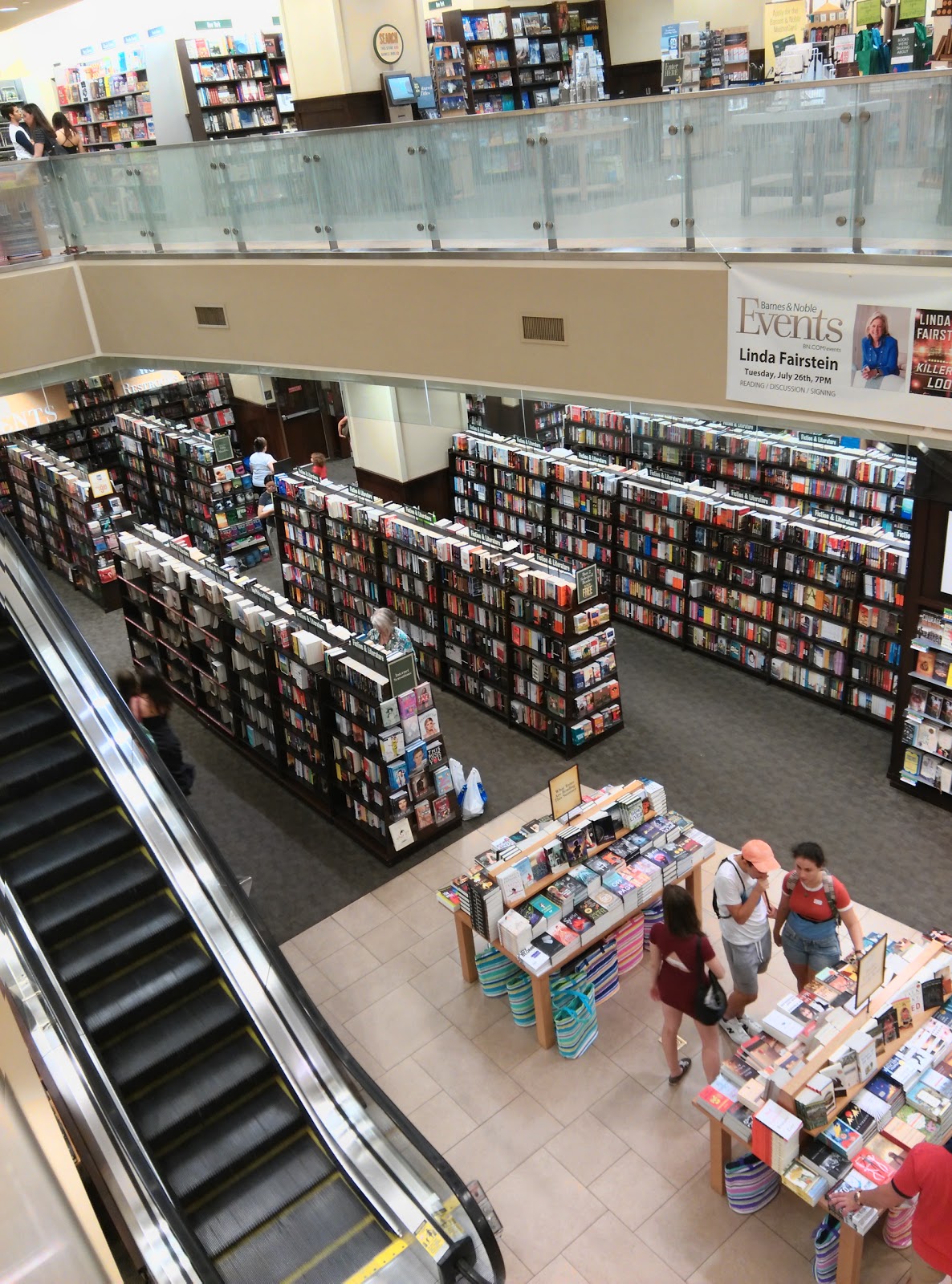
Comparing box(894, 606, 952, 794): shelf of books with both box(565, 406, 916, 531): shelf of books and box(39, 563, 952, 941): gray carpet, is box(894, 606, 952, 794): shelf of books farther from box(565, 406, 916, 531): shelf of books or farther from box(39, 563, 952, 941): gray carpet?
box(565, 406, 916, 531): shelf of books

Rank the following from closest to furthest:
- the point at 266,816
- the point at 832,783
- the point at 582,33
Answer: the point at 832,783
the point at 266,816
the point at 582,33

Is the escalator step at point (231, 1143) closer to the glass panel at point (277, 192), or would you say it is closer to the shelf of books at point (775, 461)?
the glass panel at point (277, 192)

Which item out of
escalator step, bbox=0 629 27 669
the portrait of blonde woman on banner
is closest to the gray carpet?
escalator step, bbox=0 629 27 669

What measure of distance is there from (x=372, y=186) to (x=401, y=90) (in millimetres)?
3394

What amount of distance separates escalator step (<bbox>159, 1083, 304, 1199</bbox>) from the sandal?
2.04m

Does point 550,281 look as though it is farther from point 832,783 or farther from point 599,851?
point 832,783

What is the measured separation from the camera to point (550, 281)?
620 centimetres

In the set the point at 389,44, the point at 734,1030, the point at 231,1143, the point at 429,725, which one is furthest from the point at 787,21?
the point at 231,1143

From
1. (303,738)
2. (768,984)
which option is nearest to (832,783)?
(768,984)

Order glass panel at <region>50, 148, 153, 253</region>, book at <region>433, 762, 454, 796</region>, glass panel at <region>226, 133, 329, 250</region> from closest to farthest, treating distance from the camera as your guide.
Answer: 1. glass panel at <region>226, 133, 329, 250</region>
2. book at <region>433, 762, 454, 796</region>
3. glass panel at <region>50, 148, 153, 253</region>

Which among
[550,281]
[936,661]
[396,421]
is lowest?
[936,661]

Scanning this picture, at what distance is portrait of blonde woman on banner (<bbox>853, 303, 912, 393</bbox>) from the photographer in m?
4.87

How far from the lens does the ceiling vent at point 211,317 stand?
27.3 ft

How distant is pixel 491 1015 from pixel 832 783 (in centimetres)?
340
